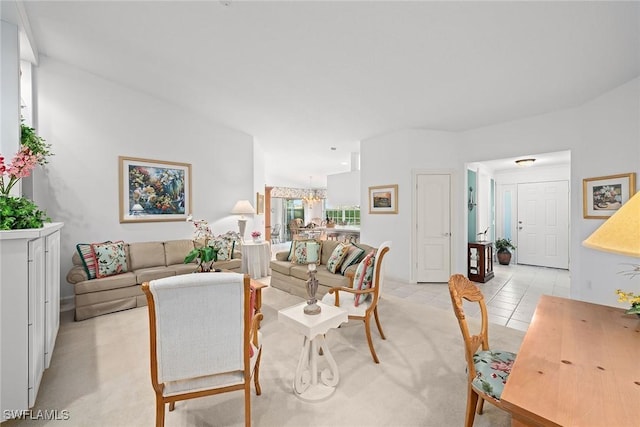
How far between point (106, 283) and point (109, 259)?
0.35 metres

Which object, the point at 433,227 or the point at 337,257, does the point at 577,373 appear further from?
the point at 433,227

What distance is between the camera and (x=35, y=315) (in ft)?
5.96

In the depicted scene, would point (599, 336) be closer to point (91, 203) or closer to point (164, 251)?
point (164, 251)

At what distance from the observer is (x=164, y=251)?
4.38 m

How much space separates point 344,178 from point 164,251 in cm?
465

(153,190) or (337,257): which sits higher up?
(153,190)

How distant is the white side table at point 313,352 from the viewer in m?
1.95

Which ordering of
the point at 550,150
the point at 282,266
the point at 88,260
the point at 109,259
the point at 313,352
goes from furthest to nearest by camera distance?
the point at 282,266, the point at 550,150, the point at 109,259, the point at 88,260, the point at 313,352

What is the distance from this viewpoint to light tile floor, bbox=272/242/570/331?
353cm

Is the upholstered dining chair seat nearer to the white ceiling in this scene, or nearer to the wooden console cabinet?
the white ceiling

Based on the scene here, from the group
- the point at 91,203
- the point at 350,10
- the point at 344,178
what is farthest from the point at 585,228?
the point at 91,203

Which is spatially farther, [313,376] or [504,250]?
[504,250]

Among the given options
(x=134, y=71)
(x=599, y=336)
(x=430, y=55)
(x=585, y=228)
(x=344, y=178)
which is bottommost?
(x=599, y=336)

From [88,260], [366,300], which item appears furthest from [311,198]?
[366,300]
